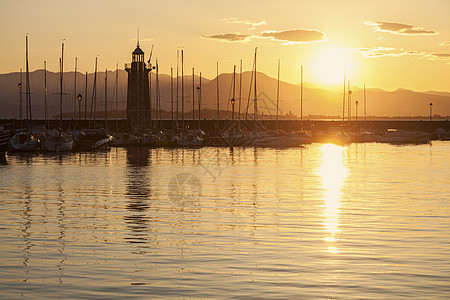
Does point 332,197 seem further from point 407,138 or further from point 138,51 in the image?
point 407,138

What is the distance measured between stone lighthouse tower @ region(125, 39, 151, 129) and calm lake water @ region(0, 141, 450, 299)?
69.2 metres

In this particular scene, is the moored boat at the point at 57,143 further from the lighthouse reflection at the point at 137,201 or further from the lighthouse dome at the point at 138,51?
the lighthouse dome at the point at 138,51

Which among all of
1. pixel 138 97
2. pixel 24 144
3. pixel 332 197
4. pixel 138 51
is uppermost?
pixel 138 51

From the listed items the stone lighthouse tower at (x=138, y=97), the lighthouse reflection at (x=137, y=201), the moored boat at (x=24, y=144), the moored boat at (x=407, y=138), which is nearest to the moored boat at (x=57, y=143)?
the moored boat at (x=24, y=144)

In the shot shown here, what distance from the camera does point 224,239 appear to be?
18.9m

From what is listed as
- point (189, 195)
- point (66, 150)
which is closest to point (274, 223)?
point (189, 195)

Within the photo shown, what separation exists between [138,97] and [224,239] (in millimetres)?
92611

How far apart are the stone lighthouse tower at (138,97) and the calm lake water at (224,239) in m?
69.2

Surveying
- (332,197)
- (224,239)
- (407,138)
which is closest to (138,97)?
(407,138)

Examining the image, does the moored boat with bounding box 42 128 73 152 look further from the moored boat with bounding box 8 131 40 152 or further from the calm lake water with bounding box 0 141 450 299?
the calm lake water with bounding box 0 141 450 299

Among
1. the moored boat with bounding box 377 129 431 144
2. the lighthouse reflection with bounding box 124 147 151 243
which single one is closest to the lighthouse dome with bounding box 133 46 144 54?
the moored boat with bounding box 377 129 431 144

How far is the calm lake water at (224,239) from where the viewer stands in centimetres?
1320

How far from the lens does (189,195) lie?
32.1 meters

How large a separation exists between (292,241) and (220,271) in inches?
174
